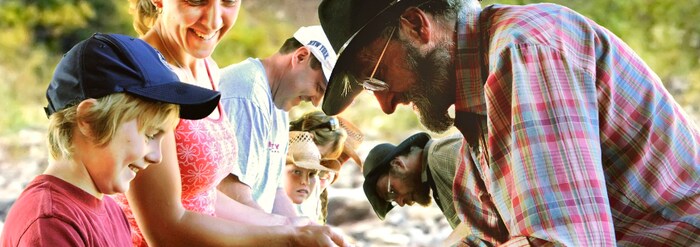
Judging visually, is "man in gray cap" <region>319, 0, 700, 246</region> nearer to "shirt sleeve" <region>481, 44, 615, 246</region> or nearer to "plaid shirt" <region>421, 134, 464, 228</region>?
"shirt sleeve" <region>481, 44, 615, 246</region>

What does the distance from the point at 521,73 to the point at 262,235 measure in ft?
1.96

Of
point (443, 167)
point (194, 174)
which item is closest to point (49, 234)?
point (194, 174)

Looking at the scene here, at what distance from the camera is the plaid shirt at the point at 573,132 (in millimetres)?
2020

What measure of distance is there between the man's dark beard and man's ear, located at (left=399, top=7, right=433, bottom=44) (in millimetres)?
21

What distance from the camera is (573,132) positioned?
2031 mm

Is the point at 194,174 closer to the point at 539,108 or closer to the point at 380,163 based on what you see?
the point at 539,108

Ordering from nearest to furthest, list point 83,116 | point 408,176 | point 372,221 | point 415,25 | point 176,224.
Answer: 1. point 83,116
2. point 176,224
3. point 415,25
4. point 408,176
5. point 372,221

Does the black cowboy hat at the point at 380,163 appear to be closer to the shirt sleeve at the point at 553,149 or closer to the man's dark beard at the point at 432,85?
the man's dark beard at the point at 432,85

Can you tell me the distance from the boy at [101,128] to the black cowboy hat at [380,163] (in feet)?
3.70

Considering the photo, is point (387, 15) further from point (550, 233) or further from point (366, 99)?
point (366, 99)

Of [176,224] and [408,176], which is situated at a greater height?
[176,224]

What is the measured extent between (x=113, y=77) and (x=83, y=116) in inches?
3.1

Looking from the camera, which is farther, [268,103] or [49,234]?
[268,103]

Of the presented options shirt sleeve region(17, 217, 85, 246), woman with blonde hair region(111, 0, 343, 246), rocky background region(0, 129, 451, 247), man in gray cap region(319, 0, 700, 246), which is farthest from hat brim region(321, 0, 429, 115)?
rocky background region(0, 129, 451, 247)
